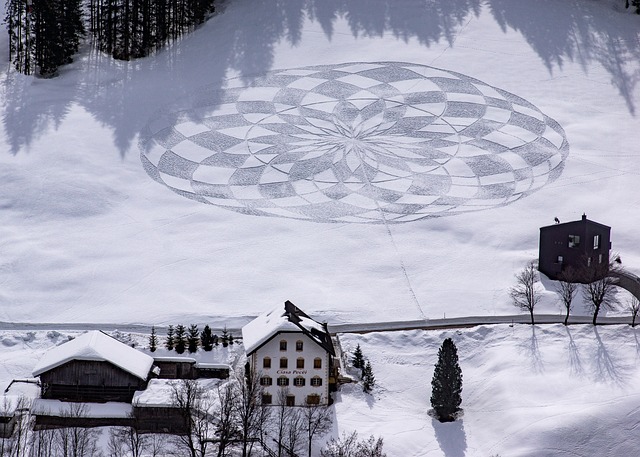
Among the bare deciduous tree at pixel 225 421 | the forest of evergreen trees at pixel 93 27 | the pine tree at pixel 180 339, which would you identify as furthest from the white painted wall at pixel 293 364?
the forest of evergreen trees at pixel 93 27

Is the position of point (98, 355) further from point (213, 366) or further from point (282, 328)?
point (282, 328)

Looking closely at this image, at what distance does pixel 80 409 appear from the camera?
6838 cm

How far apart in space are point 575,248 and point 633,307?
10323mm

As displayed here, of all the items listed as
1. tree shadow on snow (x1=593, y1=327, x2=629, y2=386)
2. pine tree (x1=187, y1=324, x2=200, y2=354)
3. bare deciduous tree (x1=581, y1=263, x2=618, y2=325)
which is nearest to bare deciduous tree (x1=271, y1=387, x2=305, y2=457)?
pine tree (x1=187, y1=324, x2=200, y2=354)

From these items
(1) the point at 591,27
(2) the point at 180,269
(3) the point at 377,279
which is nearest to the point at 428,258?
(3) the point at 377,279

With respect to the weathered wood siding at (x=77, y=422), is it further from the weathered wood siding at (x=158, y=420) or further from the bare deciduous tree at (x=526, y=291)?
the bare deciduous tree at (x=526, y=291)

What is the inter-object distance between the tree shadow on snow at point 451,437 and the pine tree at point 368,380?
499 centimetres

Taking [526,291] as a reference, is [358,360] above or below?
below

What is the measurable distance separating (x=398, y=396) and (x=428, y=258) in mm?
22180

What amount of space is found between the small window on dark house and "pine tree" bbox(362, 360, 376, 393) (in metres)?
22.5

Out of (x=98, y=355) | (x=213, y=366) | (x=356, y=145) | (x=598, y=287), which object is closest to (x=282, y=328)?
(x=213, y=366)

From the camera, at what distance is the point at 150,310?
85.7m

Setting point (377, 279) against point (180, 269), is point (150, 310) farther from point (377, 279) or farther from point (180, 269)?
point (377, 279)

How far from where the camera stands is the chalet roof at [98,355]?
232 feet
